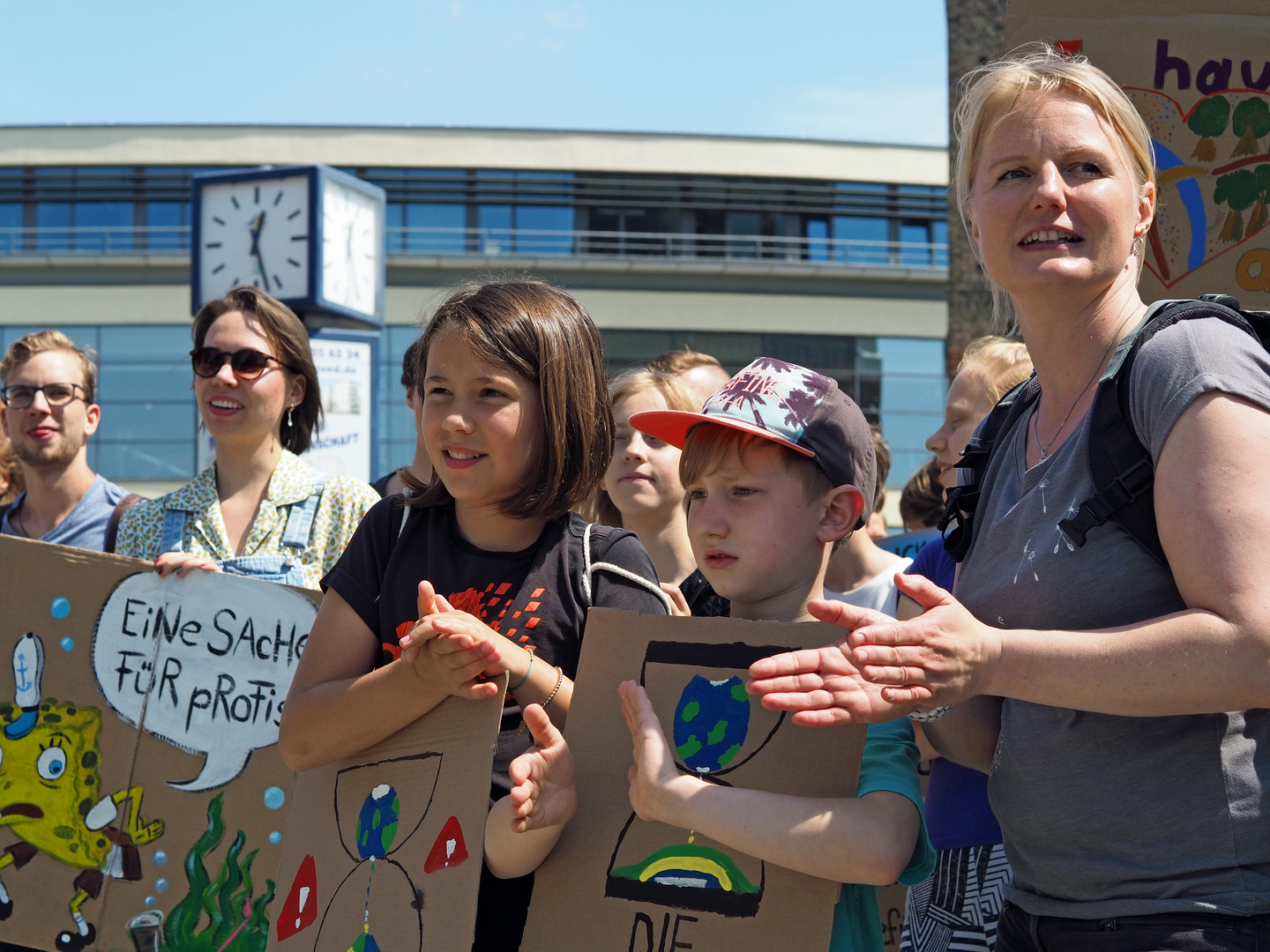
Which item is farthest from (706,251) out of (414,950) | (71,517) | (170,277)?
(414,950)

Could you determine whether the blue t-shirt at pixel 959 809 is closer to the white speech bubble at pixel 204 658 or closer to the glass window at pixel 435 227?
the white speech bubble at pixel 204 658

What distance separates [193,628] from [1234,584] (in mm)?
2656

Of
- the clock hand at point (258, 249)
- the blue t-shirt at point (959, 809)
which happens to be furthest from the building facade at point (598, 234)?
the blue t-shirt at point (959, 809)

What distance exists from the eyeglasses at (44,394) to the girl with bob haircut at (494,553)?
2.36 m

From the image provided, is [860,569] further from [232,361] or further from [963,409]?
[232,361]

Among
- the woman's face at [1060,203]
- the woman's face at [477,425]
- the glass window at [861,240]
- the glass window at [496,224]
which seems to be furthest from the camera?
the glass window at [861,240]

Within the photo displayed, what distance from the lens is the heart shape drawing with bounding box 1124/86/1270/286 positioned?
2.63 m

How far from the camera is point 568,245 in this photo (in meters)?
31.9

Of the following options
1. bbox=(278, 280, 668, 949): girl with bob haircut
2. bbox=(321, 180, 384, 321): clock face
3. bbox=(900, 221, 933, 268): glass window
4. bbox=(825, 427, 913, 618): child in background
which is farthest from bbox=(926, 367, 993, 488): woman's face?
bbox=(900, 221, 933, 268): glass window

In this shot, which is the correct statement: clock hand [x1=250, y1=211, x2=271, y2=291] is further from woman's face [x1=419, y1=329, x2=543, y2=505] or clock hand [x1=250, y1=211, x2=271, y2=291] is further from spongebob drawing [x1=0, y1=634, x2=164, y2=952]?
Result: woman's face [x1=419, y1=329, x2=543, y2=505]

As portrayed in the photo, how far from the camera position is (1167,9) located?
8.66ft

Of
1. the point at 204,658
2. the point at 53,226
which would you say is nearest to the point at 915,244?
the point at 53,226

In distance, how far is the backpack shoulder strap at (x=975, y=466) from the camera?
200 cm

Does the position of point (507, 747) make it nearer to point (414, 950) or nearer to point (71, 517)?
point (414, 950)
